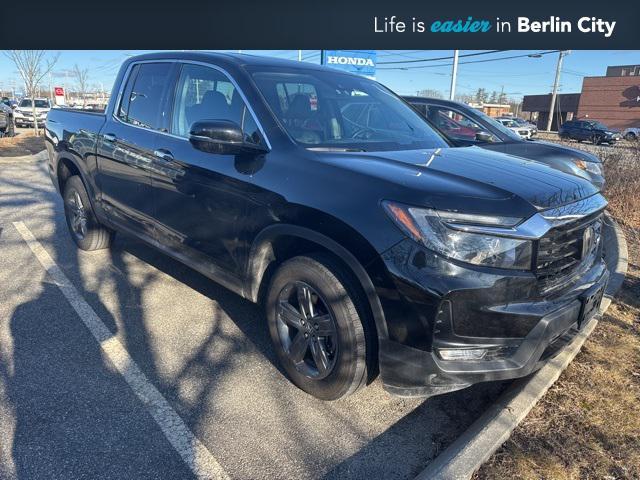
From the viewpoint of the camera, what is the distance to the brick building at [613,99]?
158ft

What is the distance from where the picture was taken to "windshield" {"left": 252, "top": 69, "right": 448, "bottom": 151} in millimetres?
3166

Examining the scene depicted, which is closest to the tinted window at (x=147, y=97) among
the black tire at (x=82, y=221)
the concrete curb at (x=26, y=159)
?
the black tire at (x=82, y=221)

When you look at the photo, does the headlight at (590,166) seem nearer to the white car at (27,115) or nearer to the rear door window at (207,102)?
the rear door window at (207,102)

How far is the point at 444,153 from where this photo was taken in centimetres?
325

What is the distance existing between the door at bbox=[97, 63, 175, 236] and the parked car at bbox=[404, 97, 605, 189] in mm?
3577

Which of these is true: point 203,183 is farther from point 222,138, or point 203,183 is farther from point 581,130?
point 581,130

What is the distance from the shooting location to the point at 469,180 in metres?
2.51

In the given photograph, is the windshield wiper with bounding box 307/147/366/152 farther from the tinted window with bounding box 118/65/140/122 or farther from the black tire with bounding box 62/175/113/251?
the black tire with bounding box 62/175/113/251

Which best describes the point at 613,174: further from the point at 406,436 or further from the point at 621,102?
the point at 621,102

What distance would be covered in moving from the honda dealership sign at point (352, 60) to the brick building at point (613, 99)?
135ft

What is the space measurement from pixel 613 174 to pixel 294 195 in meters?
6.87

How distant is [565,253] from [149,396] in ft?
8.16

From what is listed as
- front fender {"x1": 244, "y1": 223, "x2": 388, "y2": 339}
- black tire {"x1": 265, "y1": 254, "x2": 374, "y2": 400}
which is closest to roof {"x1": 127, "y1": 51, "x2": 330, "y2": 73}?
front fender {"x1": 244, "y1": 223, "x2": 388, "y2": 339}

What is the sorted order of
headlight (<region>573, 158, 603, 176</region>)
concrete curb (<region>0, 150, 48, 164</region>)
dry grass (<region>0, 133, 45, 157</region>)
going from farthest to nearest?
dry grass (<region>0, 133, 45, 157</region>) < concrete curb (<region>0, 150, 48, 164</region>) < headlight (<region>573, 158, 603, 176</region>)
